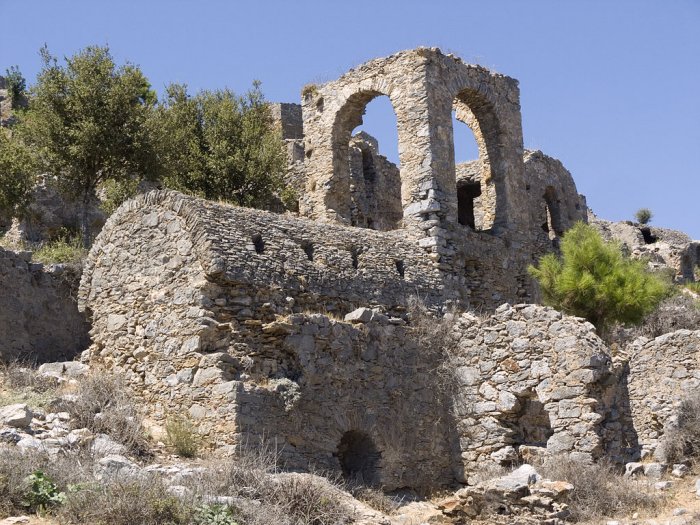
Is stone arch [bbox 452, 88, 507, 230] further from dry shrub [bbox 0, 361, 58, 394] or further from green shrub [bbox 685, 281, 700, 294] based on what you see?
green shrub [bbox 685, 281, 700, 294]

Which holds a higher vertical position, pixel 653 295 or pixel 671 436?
pixel 653 295

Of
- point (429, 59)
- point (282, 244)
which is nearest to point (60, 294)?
point (282, 244)

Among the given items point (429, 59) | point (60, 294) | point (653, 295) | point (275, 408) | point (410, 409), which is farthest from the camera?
point (653, 295)

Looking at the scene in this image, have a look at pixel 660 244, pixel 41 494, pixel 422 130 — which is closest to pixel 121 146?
pixel 422 130

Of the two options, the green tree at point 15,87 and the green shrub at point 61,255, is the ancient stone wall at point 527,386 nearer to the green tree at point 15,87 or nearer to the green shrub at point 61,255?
the green shrub at point 61,255

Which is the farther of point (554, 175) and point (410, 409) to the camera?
point (554, 175)

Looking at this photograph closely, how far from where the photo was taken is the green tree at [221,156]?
25.0 m

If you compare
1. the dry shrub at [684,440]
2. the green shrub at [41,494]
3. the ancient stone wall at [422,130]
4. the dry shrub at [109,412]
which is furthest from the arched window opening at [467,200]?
the green shrub at [41,494]

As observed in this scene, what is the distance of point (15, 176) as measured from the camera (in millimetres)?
23734

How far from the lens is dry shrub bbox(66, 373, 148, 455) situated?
13172 mm

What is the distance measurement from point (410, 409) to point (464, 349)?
1.64m

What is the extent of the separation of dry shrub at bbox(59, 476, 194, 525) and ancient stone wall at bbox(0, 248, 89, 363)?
6.97 metres

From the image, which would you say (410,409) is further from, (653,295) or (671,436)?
(653,295)

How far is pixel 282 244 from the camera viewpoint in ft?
50.0
